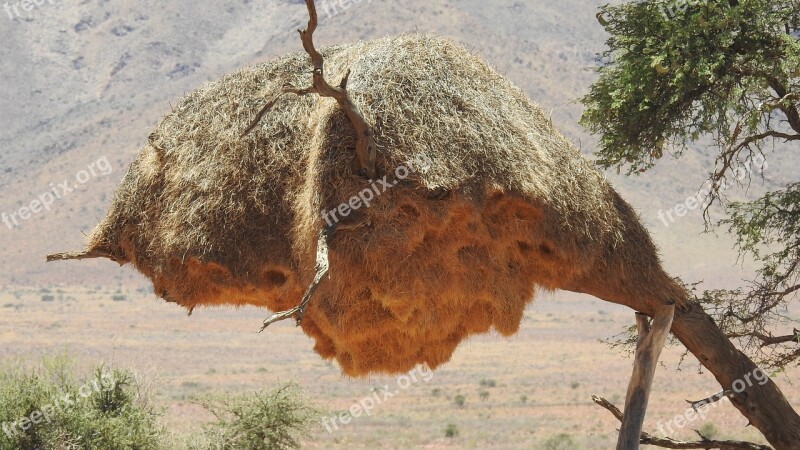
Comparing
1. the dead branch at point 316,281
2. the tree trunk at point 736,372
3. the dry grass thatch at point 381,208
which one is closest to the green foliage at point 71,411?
the dry grass thatch at point 381,208

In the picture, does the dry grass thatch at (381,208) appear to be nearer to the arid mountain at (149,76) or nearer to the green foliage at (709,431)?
the green foliage at (709,431)

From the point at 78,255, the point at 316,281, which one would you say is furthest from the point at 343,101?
the point at 78,255

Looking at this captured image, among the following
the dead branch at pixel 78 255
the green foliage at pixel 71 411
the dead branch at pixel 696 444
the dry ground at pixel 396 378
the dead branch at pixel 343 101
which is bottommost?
the dry ground at pixel 396 378

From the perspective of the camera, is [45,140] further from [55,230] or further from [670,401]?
[670,401]

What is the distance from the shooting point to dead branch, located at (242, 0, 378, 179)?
30.3ft

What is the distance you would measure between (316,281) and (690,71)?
6.86 m

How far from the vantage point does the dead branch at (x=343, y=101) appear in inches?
364

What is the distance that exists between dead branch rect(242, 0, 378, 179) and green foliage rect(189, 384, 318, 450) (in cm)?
1465

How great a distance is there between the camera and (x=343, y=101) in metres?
9.66

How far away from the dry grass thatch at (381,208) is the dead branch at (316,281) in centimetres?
35

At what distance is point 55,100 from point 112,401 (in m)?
132

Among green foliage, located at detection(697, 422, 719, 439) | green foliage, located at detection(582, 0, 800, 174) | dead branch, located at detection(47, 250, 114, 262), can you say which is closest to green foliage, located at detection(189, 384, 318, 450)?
green foliage, located at detection(582, 0, 800, 174)

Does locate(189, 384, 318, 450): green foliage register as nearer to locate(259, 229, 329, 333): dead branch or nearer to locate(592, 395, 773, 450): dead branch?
locate(592, 395, 773, 450): dead branch

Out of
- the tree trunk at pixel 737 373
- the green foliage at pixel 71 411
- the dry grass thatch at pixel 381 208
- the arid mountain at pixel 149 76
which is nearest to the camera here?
the dry grass thatch at pixel 381 208
